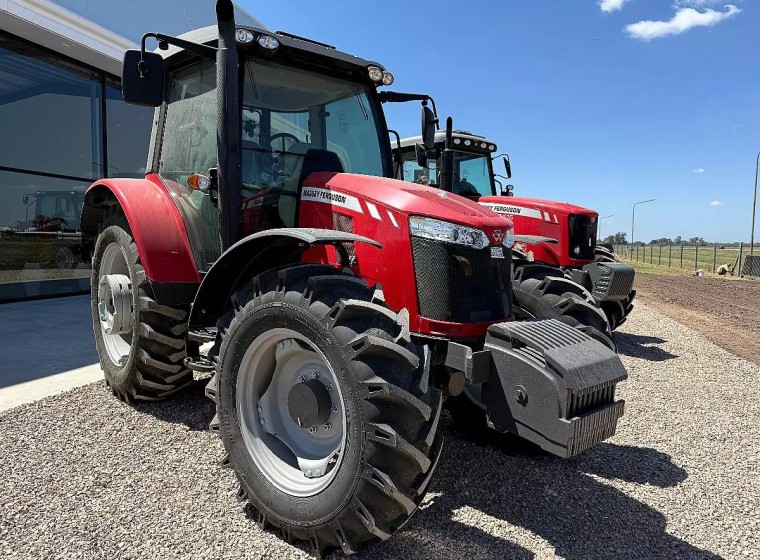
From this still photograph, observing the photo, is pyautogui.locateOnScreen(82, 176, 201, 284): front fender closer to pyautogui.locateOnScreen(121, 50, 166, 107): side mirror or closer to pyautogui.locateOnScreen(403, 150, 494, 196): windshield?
pyautogui.locateOnScreen(121, 50, 166, 107): side mirror

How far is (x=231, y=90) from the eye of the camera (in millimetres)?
2951

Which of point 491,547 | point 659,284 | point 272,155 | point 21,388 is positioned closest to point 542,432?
point 491,547

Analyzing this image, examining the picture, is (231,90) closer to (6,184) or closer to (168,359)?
(168,359)

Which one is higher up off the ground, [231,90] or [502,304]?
[231,90]

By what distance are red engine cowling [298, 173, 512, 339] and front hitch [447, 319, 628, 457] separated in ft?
0.77

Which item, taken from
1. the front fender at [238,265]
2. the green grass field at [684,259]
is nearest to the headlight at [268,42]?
the front fender at [238,265]

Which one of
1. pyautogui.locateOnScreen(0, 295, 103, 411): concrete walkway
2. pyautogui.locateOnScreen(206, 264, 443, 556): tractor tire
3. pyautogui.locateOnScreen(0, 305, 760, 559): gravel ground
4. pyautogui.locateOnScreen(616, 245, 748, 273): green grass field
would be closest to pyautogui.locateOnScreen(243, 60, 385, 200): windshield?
pyautogui.locateOnScreen(206, 264, 443, 556): tractor tire

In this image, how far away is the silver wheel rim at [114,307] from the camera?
150 inches

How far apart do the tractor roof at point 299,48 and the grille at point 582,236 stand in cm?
438

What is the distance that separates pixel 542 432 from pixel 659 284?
1701cm

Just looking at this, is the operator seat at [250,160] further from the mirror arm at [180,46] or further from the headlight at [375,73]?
the headlight at [375,73]

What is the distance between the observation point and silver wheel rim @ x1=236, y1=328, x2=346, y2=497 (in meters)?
2.50

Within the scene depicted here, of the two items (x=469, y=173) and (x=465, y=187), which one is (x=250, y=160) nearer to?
(x=465, y=187)

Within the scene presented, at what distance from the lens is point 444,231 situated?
2.69 m
